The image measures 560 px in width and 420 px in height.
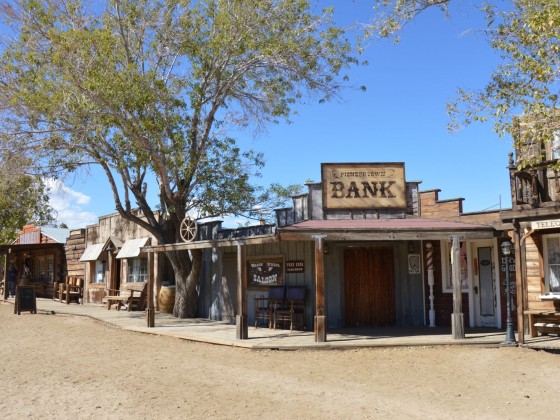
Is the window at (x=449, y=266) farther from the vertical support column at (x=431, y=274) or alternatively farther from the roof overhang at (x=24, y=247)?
the roof overhang at (x=24, y=247)

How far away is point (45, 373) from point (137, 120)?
727cm

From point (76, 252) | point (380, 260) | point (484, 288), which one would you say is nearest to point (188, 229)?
point (380, 260)

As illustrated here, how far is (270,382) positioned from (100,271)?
657 inches

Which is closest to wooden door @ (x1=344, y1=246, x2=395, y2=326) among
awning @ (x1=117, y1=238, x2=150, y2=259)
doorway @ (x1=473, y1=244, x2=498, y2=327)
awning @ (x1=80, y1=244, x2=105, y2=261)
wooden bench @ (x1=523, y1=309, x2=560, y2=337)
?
doorway @ (x1=473, y1=244, x2=498, y2=327)

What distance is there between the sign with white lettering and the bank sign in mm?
3579

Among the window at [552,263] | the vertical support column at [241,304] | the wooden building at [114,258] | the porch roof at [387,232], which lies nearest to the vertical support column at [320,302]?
the porch roof at [387,232]

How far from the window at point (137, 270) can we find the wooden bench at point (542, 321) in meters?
12.8

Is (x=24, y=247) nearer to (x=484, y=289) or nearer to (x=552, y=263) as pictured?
(x=484, y=289)

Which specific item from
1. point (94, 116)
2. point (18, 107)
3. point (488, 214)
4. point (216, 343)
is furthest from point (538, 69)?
point (18, 107)

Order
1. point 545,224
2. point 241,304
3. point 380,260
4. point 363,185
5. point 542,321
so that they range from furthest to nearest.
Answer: point 380,260
point 363,185
point 241,304
point 542,321
point 545,224

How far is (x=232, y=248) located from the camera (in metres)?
15.5

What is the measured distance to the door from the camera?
1297cm

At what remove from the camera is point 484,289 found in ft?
42.9

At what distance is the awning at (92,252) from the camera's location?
22672 millimetres
